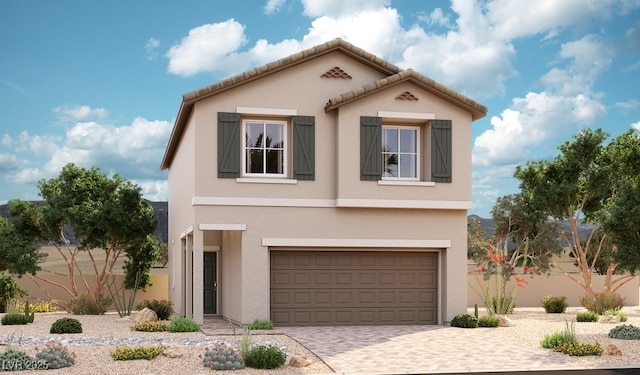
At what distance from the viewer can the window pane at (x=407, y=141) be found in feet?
74.6

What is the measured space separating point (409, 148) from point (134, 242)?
14.0 m

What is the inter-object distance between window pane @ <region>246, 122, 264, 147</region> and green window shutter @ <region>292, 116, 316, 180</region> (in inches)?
39.2

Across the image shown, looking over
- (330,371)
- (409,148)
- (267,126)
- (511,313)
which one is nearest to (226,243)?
(267,126)

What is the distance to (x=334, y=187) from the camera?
22.0m

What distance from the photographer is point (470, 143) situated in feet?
74.8

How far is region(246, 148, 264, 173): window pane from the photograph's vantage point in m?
21.8

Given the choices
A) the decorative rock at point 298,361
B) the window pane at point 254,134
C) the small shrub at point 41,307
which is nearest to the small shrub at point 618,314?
the window pane at point 254,134

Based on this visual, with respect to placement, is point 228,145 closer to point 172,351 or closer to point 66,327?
point 66,327

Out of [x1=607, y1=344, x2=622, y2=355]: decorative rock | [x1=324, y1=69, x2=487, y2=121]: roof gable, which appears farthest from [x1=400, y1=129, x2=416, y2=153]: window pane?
[x1=607, y1=344, x2=622, y2=355]: decorative rock

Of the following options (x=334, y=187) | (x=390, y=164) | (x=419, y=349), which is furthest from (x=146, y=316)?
(x=419, y=349)

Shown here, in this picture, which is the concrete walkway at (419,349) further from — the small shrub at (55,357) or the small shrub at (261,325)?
the small shrub at (55,357)

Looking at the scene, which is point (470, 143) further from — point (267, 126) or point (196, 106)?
point (196, 106)

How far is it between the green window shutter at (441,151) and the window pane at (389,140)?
1078 mm

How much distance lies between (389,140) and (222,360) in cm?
1036
